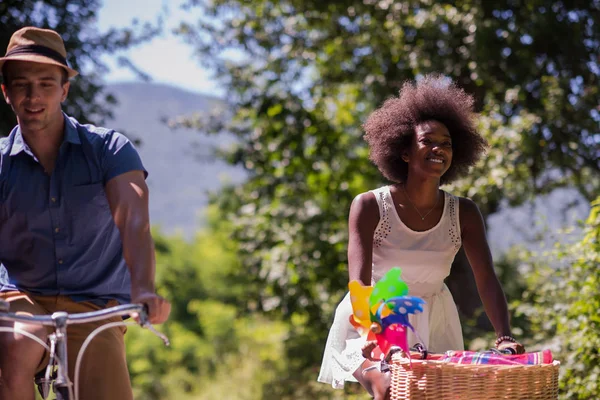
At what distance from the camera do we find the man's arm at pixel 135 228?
3025 millimetres

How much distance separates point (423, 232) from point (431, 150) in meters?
0.38

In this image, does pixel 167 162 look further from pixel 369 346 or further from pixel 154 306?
pixel 154 306

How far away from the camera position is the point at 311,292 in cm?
1020

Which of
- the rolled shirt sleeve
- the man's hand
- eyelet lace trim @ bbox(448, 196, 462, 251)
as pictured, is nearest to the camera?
the man's hand

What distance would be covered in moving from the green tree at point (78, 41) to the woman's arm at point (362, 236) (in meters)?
4.76

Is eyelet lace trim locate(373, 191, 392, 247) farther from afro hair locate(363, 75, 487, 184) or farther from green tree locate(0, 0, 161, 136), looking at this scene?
green tree locate(0, 0, 161, 136)

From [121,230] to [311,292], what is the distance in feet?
23.1

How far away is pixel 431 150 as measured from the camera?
3998 mm

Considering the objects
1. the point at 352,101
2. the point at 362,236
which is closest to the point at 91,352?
the point at 362,236

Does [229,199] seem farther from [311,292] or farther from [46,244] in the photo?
[46,244]

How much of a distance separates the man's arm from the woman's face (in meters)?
1.34

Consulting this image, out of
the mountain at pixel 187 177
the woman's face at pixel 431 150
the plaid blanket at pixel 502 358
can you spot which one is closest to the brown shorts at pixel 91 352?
the plaid blanket at pixel 502 358

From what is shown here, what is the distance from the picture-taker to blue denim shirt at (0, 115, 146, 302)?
3377 millimetres

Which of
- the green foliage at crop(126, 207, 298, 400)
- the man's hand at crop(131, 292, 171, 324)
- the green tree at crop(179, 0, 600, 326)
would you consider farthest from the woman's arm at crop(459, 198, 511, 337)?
the green foliage at crop(126, 207, 298, 400)
